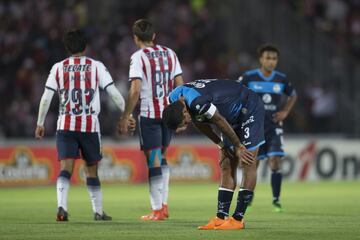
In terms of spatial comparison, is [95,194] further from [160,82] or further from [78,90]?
[160,82]

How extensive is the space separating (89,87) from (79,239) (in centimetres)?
302

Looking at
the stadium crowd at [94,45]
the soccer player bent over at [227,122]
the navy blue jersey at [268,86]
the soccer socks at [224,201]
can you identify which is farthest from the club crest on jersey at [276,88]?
the stadium crowd at [94,45]

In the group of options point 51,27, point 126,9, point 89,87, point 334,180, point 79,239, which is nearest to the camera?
point 79,239

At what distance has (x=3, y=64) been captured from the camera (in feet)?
74.8

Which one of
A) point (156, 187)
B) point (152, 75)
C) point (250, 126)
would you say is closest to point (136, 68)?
point (152, 75)

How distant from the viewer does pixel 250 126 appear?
33.5ft

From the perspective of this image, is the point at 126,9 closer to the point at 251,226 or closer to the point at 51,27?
the point at 51,27

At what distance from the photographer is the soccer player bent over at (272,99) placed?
46.6 ft

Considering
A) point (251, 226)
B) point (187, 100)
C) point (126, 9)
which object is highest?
point (126, 9)

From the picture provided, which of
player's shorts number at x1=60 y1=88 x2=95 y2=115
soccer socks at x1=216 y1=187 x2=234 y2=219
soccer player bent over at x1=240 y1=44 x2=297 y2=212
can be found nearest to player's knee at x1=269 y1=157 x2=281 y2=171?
soccer player bent over at x1=240 y1=44 x2=297 y2=212

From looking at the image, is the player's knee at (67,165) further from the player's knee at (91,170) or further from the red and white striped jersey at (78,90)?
the red and white striped jersey at (78,90)

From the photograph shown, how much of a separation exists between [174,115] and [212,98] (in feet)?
1.83

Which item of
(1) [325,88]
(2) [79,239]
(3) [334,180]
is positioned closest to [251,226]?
(2) [79,239]

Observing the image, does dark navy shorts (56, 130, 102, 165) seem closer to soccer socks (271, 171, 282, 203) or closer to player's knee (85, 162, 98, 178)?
player's knee (85, 162, 98, 178)
